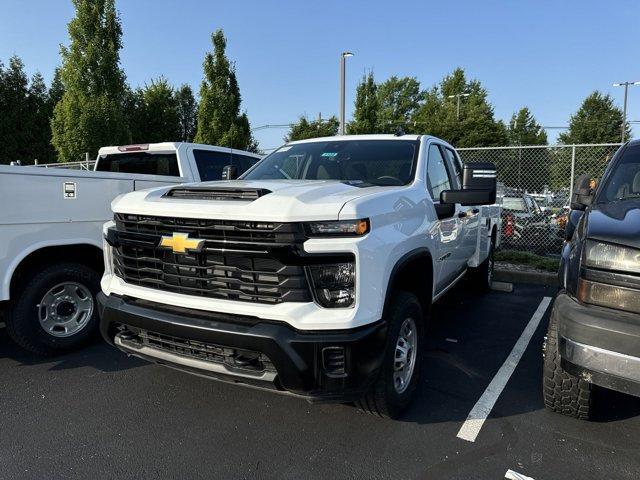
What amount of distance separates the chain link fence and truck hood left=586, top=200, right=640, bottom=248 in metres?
6.16

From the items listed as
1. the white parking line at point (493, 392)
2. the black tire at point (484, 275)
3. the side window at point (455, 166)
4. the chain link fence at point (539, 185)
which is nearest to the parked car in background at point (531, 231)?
the chain link fence at point (539, 185)

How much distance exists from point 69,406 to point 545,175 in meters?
10.3

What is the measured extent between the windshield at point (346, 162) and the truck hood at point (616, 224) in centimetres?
132

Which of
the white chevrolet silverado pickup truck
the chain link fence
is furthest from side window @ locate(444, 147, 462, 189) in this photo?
the chain link fence

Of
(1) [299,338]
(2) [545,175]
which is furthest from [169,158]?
(2) [545,175]

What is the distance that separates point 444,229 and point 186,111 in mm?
26835

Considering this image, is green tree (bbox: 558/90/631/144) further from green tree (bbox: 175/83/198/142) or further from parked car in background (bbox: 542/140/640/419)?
parked car in background (bbox: 542/140/640/419)

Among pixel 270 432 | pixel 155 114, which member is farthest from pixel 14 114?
pixel 270 432

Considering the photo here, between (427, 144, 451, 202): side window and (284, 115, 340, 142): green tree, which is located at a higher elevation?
(284, 115, 340, 142): green tree

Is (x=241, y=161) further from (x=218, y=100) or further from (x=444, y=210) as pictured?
(x=218, y=100)

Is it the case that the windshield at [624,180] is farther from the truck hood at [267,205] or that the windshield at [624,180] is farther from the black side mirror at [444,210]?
the truck hood at [267,205]

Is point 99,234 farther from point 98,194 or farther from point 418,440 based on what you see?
point 418,440

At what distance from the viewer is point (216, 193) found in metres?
2.77

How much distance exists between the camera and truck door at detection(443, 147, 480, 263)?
4613mm
